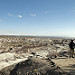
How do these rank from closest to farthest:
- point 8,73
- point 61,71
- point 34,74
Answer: point 61,71 → point 34,74 → point 8,73

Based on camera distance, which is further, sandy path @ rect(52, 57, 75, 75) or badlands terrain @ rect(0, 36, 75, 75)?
badlands terrain @ rect(0, 36, 75, 75)

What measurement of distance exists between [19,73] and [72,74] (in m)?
6.13

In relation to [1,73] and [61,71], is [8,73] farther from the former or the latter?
[61,71]

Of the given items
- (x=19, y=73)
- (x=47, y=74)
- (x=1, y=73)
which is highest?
(x=47, y=74)

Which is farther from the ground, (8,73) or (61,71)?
(61,71)

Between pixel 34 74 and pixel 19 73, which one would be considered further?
pixel 19 73

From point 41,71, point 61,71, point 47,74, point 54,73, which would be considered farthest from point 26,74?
point 61,71

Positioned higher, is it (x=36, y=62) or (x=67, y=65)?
(x=67, y=65)

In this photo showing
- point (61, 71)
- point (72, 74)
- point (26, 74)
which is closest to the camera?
point (72, 74)

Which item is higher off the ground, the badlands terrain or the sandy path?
the sandy path

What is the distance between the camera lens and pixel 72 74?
7.23m

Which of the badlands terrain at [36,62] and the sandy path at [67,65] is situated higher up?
the sandy path at [67,65]

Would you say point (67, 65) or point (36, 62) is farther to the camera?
point (36, 62)

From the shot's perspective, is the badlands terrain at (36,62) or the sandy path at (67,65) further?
the badlands terrain at (36,62)
